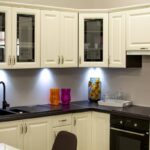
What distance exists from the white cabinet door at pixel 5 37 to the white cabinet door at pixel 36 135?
779 millimetres

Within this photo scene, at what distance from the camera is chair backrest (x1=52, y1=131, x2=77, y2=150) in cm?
297

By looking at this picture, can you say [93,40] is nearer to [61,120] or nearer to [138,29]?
[138,29]

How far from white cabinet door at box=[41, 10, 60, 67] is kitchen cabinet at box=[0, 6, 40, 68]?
78 mm

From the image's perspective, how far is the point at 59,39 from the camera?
4902 millimetres

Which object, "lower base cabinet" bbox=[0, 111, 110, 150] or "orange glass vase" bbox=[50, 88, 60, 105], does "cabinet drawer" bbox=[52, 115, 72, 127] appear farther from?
"orange glass vase" bbox=[50, 88, 60, 105]

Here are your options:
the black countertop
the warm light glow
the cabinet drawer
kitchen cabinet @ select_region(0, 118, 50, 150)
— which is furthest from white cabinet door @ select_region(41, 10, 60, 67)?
kitchen cabinet @ select_region(0, 118, 50, 150)

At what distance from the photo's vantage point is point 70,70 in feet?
17.9

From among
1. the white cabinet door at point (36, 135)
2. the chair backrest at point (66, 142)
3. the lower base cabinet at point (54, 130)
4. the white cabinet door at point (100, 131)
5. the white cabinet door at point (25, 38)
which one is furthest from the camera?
the white cabinet door at point (100, 131)

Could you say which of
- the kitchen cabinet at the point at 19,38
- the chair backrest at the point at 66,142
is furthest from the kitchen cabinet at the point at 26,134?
the chair backrest at the point at 66,142

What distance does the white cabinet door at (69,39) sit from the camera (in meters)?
4.94

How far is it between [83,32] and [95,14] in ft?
1.02

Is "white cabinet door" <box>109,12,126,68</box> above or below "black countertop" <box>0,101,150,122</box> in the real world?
above

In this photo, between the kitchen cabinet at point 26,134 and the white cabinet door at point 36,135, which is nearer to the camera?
the kitchen cabinet at point 26,134

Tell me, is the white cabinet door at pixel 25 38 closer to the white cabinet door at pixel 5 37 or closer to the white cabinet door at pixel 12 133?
the white cabinet door at pixel 5 37
